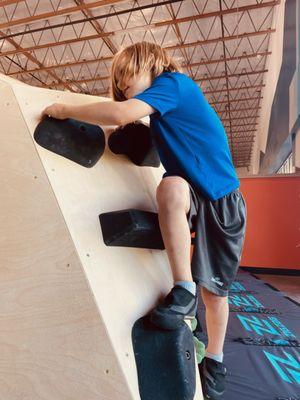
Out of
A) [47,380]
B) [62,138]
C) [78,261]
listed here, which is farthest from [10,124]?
[47,380]

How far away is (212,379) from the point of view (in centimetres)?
134

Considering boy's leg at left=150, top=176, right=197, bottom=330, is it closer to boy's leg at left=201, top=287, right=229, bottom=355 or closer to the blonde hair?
boy's leg at left=201, top=287, right=229, bottom=355

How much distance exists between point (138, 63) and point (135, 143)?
28 centimetres

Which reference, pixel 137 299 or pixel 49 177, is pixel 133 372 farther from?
pixel 49 177

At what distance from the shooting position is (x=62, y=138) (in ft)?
3.42

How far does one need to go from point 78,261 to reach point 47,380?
313 mm

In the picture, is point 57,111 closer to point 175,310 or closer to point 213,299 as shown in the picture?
point 175,310

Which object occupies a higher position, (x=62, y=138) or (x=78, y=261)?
(x=62, y=138)

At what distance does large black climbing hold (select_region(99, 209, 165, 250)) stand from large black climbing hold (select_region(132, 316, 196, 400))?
0.24 m

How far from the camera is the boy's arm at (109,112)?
3.31ft

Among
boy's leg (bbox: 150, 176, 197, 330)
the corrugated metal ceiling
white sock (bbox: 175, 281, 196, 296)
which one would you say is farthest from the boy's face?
the corrugated metal ceiling

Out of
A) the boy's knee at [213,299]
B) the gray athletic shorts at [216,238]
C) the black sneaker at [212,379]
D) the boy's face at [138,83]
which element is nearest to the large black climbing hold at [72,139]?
the boy's face at [138,83]

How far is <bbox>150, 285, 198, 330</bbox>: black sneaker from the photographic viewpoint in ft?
3.01

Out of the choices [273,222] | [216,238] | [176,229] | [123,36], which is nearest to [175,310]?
[176,229]
